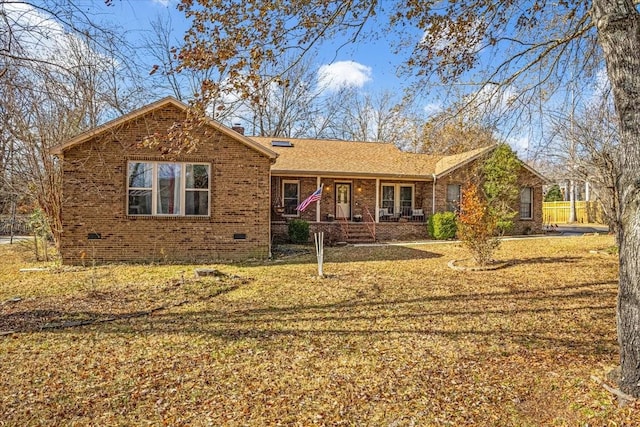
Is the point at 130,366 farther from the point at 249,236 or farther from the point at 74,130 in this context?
the point at 74,130

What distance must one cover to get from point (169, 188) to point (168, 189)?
1.6 inches

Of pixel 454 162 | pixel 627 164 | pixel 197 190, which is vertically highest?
pixel 454 162

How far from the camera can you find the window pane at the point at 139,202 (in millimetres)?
11633

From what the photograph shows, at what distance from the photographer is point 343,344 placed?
197 inches

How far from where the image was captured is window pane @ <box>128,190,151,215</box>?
11633 millimetres

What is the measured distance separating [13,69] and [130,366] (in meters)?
3.99

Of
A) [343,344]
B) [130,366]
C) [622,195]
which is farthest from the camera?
[343,344]

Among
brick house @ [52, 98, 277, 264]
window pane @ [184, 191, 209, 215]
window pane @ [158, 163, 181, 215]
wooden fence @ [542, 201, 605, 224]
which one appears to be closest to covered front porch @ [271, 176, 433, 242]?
brick house @ [52, 98, 277, 264]

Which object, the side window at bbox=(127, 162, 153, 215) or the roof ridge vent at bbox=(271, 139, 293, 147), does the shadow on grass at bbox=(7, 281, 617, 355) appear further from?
the roof ridge vent at bbox=(271, 139, 293, 147)

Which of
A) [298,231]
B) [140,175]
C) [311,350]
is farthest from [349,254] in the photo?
[311,350]

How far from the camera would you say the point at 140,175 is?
38.3 feet

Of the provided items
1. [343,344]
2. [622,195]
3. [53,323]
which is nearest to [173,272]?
[53,323]

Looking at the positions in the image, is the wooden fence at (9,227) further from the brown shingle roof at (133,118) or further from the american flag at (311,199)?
the american flag at (311,199)

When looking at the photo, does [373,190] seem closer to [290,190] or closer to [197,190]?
[290,190]
